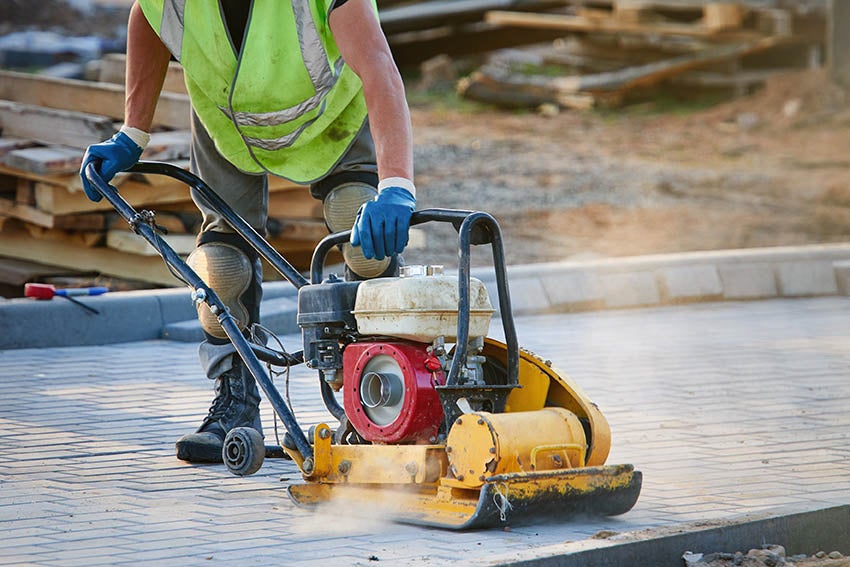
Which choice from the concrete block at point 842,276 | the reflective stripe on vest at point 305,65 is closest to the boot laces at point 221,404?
→ the reflective stripe on vest at point 305,65

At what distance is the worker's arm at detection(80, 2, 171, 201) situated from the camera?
4742 mm

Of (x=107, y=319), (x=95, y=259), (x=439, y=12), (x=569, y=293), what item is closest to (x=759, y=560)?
(x=107, y=319)

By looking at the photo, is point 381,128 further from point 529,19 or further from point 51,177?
point 529,19

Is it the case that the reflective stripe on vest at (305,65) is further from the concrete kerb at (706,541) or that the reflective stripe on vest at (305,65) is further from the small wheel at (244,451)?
the concrete kerb at (706,541)

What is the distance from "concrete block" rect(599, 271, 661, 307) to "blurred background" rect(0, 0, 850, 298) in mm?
1789

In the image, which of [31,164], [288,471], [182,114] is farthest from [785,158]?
[288,471]

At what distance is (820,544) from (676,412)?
184 cm

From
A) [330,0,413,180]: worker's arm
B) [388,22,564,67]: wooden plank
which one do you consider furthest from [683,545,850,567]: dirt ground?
[388,22,564,67]: wooden plank

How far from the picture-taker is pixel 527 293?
9.18 meters

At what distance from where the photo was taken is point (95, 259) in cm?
912

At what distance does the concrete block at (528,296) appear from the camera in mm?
9094

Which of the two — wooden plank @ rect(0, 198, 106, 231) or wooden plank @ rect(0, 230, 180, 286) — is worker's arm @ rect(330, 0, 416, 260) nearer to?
wooden plank @ rect(0, 198, 106, 231)

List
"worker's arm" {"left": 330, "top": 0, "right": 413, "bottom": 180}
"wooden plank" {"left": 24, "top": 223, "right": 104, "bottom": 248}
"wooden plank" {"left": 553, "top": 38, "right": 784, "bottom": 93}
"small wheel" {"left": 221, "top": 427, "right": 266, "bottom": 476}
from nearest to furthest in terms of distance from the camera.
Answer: "worker's arm" {"left": 330, "top": 0, "right": 413, "bottom": 180} < "small wheel" {"left": 221, "top": 427, "right": 266, "bottom": 476} < "wooden plank" {"left": 24, "top": 223, "right": 104, "bottom": 248} < "wooden plank" {"left": 553, "top": 38, "right": 784, "bottom": 93}

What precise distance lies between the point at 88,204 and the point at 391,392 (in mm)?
5132
